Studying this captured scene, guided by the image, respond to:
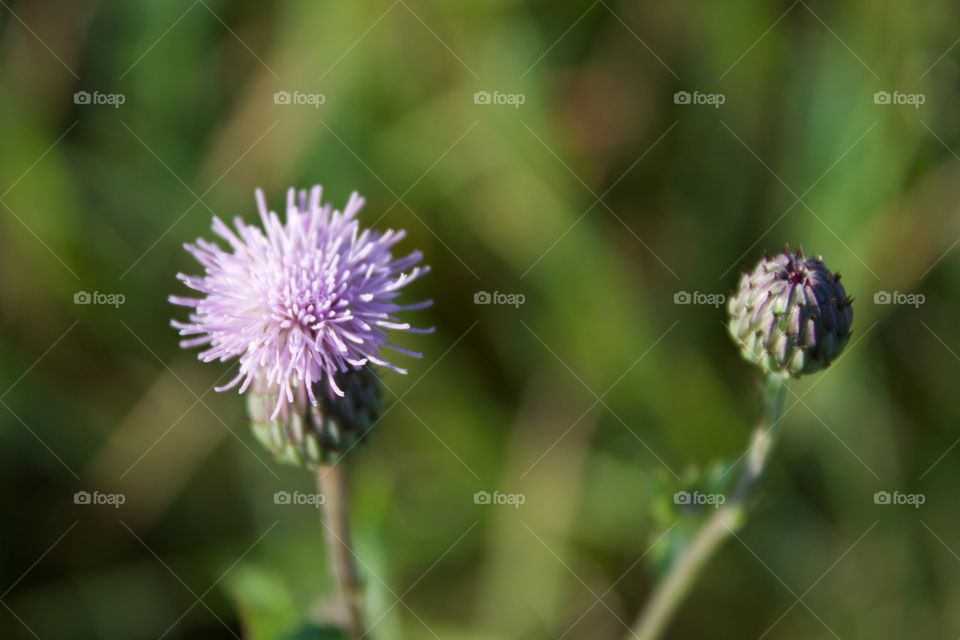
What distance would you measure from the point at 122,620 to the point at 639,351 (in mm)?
3365

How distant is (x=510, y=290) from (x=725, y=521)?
91.6 inches

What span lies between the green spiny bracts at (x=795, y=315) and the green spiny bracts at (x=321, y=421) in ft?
5.06

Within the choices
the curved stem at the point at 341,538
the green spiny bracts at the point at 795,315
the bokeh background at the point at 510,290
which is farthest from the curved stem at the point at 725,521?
the curved stem at the point at 341,538

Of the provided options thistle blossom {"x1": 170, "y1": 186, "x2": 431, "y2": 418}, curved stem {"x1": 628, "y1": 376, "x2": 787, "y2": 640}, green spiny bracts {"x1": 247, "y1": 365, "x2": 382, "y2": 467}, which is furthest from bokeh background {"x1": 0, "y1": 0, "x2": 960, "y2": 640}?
thistle blossom {"x1": 170, "y1": 186, "x2": 431, "y2": 418}

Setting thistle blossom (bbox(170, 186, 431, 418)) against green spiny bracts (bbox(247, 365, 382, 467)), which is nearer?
thistle blossom (bbox(170, 186, 431, 418))

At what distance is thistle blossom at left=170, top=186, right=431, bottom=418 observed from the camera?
3260mm

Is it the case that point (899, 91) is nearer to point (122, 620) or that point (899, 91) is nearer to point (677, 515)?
point (677, 515)

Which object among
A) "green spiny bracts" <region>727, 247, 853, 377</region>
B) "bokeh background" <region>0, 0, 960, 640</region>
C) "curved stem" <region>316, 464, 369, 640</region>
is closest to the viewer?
"green spiny bracts" <region>727, 247, 853, 377</region>

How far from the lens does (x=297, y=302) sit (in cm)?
→ 330

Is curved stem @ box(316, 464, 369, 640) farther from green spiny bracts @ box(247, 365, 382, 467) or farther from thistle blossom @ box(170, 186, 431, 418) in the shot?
thistle blossom @ box(170, 186, 431, 418)

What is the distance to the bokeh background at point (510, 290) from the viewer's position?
16.6 ft

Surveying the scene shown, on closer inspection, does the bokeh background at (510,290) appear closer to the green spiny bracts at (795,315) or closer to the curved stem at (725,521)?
the curved stem at (725,521)

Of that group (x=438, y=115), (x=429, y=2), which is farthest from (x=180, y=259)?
(x=429, y=2)

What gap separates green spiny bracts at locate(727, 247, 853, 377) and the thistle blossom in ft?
4.15
